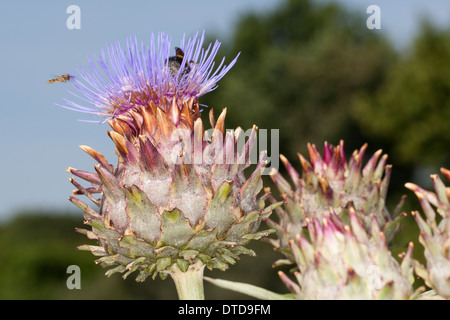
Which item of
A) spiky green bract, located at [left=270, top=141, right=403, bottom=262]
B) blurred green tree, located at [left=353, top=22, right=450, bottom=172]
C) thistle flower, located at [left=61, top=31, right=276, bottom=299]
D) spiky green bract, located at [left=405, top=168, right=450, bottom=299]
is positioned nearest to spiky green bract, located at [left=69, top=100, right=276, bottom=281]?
thistle flower, located at [left=61, top=31, right=276, bottom=299]

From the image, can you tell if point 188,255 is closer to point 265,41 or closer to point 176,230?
point 176,230

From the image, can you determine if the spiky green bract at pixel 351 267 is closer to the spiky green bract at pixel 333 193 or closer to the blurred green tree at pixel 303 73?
the spiky green bract at pixel 333 193

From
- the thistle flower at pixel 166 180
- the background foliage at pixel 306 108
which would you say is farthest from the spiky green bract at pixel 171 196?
the background foliage at pixel 306 108

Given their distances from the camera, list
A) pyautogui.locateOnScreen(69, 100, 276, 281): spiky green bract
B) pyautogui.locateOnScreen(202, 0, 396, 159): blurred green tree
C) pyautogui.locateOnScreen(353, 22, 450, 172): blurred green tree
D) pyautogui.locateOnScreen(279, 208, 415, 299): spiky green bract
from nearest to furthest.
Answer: pyautogui.locateOnScreen(279, 208, 415, 299): spiky green bract, pyautogui.locateOnScreen(69, 100, 276, 281): spiky green bract, pyautogui.locateOnScreen(353, 22, 450, 172): blurred green tree, pyautogui.locateOnScreen(202, 0, 396, 159): blurred green tree

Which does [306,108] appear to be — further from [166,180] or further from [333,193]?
[166,180]

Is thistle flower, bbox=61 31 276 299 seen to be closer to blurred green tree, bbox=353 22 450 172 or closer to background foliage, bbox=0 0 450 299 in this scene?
background foliage, bbox=0 0 450 299
